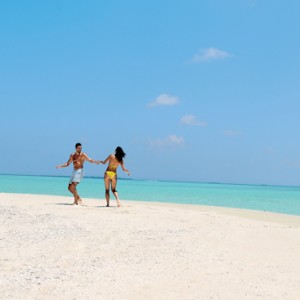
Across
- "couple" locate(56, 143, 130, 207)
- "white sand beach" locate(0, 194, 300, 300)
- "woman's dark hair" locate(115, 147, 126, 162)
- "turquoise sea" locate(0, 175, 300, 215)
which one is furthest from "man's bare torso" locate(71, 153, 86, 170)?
"turquoise sea" locate(0, 175, 300, 215)

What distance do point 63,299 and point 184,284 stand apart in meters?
1.49

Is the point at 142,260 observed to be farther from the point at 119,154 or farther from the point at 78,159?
the point at 78,159

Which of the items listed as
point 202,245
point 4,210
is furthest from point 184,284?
point 4,210

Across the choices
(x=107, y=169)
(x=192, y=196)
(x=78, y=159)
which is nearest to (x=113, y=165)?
(x=107, y=169)

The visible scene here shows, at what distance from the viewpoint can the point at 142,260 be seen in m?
6.39

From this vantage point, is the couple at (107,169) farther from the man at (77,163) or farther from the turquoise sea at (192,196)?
the turquoise sea at (192,196)

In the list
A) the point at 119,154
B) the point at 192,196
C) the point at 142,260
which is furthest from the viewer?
the point at 192,196

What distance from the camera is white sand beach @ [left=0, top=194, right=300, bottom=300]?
4863 millimetres

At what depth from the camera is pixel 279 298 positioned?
4.70 meters

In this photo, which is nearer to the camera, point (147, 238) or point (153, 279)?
point (153, 279)

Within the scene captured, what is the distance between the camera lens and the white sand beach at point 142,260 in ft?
16.0

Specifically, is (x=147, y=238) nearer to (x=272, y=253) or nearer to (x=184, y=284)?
(x=272, y=253)

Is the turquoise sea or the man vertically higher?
the man

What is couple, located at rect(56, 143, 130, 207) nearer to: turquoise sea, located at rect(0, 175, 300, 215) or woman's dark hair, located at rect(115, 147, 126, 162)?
woman's dark hair, located at rect(115, 147, 126, 162)
